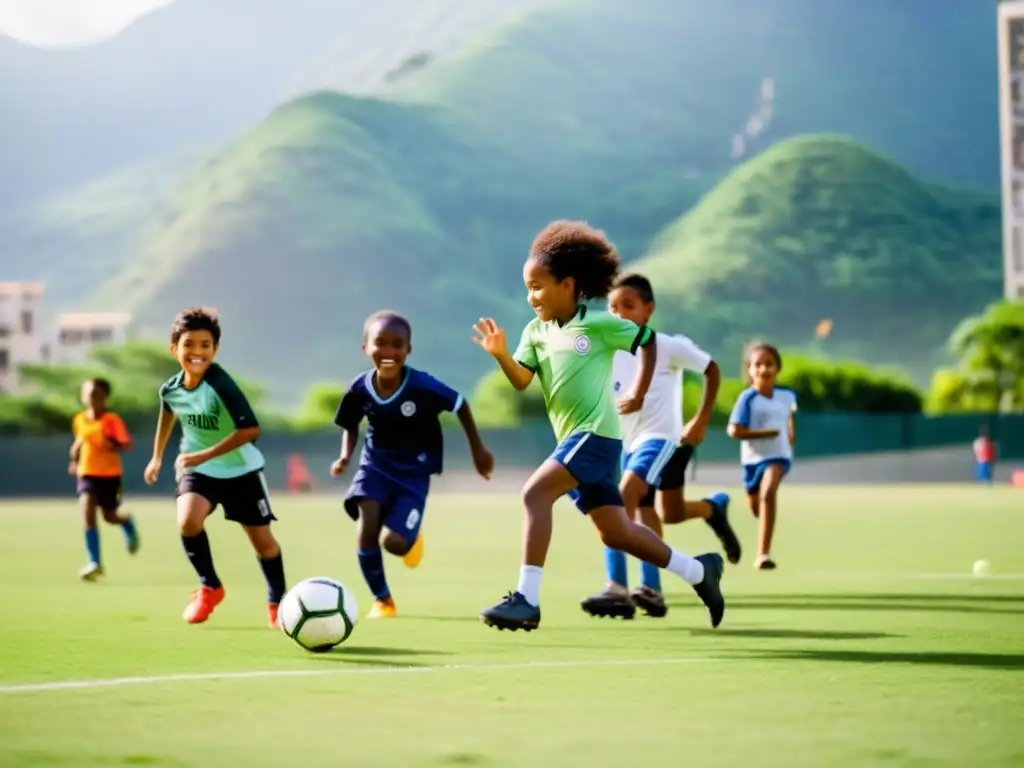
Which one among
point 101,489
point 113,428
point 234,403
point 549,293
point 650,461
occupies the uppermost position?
point 549,293

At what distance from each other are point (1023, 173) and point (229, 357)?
89156mm

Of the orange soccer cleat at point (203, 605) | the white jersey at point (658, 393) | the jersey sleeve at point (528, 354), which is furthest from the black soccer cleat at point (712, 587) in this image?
the orange soccer cleat at point (203, 605)

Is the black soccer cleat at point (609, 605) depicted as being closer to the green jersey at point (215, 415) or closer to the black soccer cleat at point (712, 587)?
the black soccer cleat at point (712, 587)

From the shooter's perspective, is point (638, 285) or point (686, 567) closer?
point (686, 567)

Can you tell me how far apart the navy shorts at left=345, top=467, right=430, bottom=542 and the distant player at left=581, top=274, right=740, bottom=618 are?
1.22m

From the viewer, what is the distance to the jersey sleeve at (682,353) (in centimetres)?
987

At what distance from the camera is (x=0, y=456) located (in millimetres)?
47469

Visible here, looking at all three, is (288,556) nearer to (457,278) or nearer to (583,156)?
(457,278)

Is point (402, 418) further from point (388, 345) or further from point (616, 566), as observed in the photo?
point (616, 566)

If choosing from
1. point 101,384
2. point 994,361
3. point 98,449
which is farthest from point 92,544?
point 994,361

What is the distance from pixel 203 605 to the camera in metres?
9.54

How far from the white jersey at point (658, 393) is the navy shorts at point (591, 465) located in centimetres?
191

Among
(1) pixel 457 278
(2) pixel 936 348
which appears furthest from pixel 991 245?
(1) pixel 457 278

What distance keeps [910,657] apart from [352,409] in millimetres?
4027
